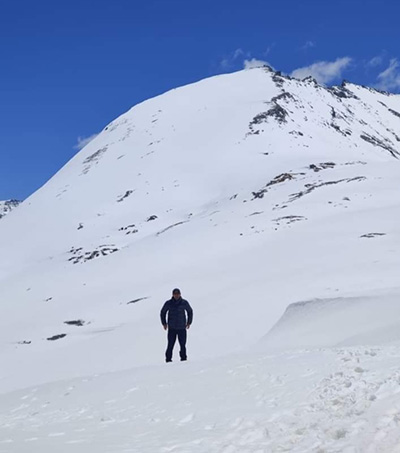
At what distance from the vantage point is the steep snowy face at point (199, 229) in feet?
63.4

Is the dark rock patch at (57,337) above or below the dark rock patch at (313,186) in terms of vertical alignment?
below

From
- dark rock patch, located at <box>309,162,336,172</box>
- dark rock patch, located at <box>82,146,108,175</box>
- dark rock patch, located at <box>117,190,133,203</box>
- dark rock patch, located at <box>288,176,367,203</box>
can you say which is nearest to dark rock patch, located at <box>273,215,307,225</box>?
dark rock patch, located at <box>288,176,367,203</box>

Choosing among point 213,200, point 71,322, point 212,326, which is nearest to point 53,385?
point 212,326

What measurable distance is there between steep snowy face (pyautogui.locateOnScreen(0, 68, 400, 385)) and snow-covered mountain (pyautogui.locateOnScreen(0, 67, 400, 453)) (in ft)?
0.50

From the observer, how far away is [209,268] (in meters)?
27.0

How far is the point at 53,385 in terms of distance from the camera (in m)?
11.3

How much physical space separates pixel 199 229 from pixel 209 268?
10215 millimetres

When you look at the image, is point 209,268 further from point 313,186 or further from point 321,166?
point 321,166

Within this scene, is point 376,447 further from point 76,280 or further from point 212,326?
point 76,280

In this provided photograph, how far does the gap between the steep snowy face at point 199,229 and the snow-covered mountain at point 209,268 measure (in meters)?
0.15

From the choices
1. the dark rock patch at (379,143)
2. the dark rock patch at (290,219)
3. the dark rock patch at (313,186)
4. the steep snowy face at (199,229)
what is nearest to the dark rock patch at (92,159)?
the steep snowy face at (199,229)

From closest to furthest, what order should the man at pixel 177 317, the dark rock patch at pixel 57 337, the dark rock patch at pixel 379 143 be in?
the man at pixel 177 317
the dark rock patch at pixel 57 337
the dark rock patch at pixel 379 143

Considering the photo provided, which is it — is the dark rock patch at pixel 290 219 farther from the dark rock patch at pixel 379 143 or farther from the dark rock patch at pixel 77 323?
the dark rock patch at pixel 379 143

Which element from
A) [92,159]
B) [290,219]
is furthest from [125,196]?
[290,219]
